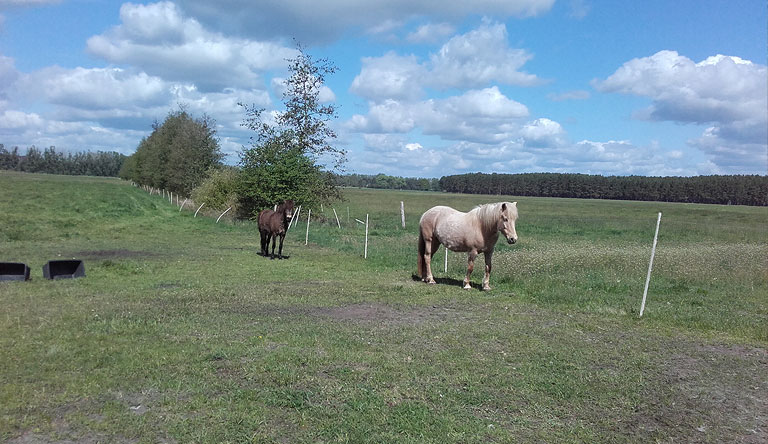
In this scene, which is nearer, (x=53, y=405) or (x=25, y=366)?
(x=53, y=405)

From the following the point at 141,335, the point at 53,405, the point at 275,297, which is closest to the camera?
the point at 53,405

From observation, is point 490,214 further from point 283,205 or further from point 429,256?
point 283,205

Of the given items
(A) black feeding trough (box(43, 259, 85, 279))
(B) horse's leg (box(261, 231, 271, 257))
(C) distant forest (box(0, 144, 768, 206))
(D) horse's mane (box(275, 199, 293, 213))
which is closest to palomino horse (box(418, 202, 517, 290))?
(D) horse's mane (box(275, 199, 293, 213))

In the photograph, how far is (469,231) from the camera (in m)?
11.8

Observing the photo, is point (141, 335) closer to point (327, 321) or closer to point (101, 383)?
point (101, 383)

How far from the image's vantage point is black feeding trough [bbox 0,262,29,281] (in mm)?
10625

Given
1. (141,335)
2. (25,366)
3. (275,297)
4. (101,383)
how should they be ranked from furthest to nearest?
(275,297), (141,335), (25,366), (101,383)

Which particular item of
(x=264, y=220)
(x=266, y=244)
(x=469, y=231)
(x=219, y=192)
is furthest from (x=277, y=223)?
(x=219, y=192)

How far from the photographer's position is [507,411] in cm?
505

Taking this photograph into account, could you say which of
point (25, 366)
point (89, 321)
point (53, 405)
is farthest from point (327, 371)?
point (89, 321)

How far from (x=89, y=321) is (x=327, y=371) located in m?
4.23

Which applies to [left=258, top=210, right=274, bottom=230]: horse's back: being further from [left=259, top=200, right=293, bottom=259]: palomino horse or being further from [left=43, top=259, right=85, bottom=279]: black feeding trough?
[left=43, top=259, right=85, bottom=279]: black feeding trough

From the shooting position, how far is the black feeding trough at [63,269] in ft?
36.4

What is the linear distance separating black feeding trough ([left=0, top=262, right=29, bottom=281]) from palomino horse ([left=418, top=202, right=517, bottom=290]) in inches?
351
